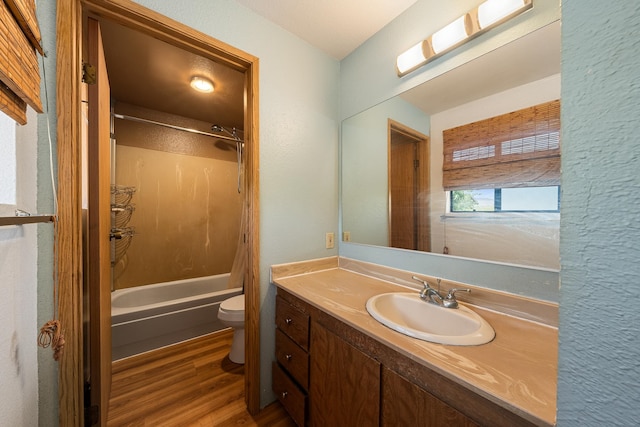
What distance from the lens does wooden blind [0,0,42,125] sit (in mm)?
464

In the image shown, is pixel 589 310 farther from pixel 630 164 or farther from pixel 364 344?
pixel 364 344

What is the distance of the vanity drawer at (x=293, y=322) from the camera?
1114 mm

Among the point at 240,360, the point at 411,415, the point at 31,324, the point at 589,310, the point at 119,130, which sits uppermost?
the point at 119,130

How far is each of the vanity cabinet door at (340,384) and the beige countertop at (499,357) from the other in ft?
0.41

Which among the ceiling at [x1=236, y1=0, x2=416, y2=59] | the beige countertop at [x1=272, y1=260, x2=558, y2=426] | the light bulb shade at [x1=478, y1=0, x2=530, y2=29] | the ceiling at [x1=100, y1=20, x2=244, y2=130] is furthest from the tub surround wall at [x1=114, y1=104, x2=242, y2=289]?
the light bulb shade at [x1=478, y1=0, x2=530, y2=29]

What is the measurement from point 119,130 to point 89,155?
67.9 inches

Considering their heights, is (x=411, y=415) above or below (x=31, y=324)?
below

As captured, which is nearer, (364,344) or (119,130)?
(364,344)

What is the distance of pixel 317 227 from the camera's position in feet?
5.23

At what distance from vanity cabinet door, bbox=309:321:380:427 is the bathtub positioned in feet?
5.04

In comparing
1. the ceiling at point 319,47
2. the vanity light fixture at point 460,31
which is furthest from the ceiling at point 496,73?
the vanity light fixture at point 460,31

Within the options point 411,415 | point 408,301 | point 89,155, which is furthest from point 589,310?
point 89,155

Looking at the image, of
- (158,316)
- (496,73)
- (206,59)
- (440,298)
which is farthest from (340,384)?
(206,59)

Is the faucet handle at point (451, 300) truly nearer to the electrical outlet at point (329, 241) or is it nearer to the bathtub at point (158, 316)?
the electrical outlet at point (329, 241)
